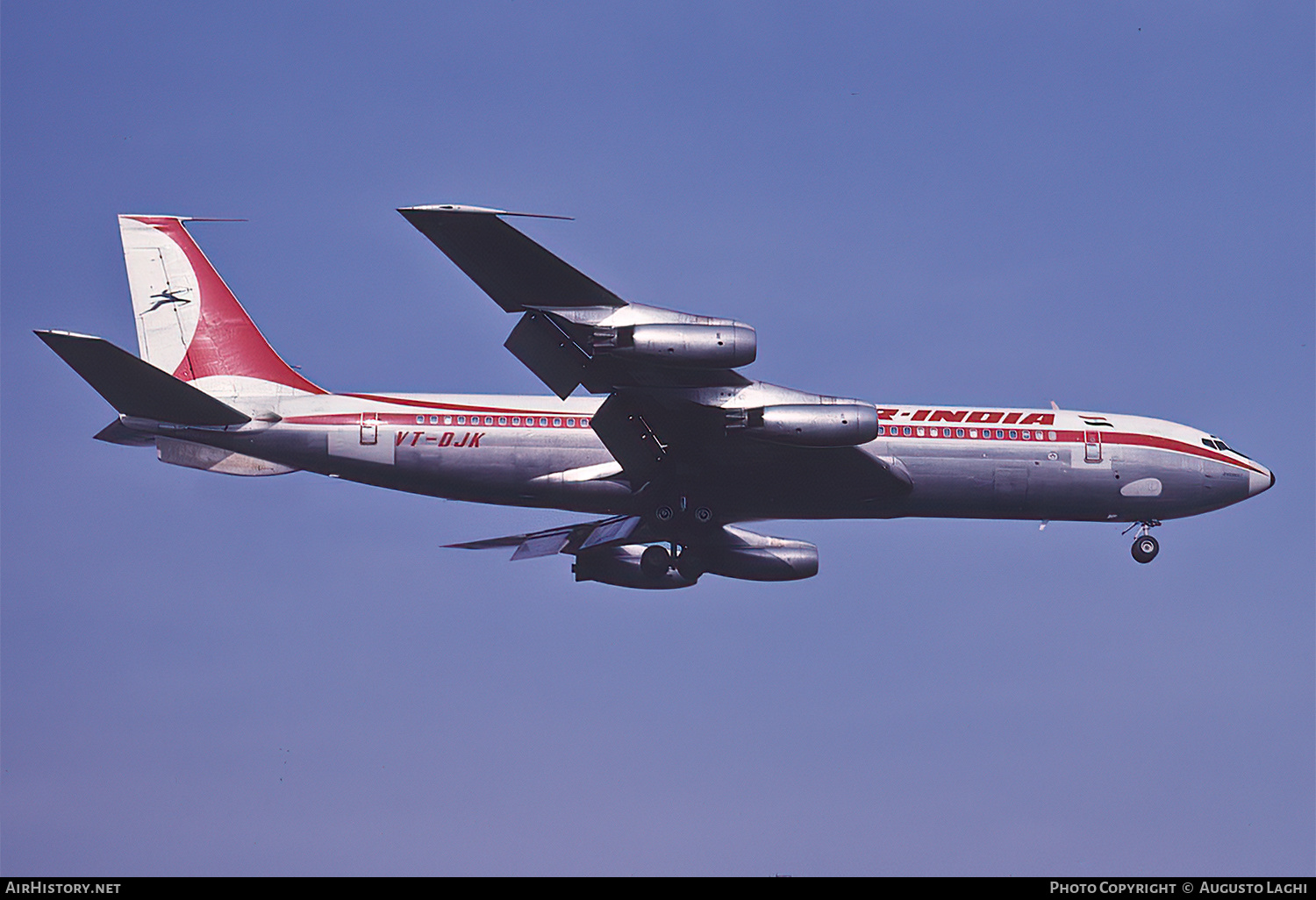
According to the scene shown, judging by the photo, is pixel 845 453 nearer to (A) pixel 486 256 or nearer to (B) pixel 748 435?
(B) pixel 748 435

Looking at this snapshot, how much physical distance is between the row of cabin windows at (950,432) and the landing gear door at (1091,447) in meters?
1.03

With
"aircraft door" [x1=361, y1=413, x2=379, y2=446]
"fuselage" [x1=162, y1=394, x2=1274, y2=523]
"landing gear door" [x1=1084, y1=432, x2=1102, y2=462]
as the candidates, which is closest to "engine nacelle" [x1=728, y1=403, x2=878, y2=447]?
"fuselage" [x1=162, y1=394, x2=1274, y2=523]

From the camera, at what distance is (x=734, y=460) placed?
32.0m

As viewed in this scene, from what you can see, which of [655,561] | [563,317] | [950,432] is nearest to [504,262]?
[563,317]

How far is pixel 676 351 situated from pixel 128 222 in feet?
54.0

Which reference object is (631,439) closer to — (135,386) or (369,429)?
(369,429)

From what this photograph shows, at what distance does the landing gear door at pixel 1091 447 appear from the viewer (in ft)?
112

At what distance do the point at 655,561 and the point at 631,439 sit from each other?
3895 millimetres

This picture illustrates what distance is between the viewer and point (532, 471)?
107 feet

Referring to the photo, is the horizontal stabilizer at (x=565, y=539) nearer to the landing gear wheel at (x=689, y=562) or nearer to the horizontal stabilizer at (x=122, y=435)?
the landing gear wheel at (x=689, y=562)
